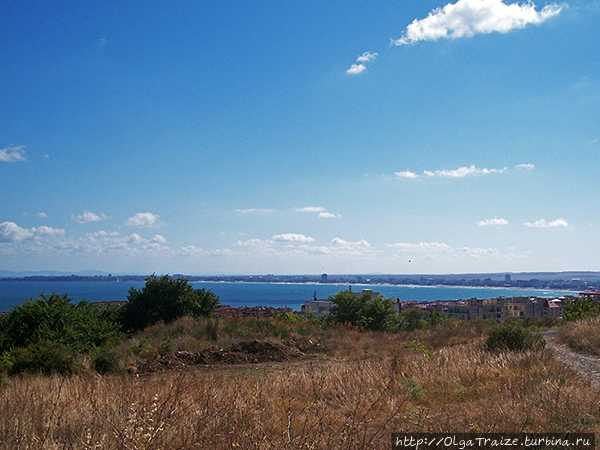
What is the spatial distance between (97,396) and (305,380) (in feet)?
11.4

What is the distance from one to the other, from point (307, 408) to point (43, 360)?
6786 mm

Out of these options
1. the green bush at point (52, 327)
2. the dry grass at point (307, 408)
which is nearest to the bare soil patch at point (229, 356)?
the green bush at point (52, 327)

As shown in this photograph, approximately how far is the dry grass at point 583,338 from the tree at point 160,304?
1514cm

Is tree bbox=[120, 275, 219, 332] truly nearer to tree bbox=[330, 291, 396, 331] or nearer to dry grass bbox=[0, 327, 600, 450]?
tree bbox=[330, 291, 396, 331]

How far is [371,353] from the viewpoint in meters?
14.2

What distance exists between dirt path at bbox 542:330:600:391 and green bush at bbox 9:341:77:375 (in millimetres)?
10082

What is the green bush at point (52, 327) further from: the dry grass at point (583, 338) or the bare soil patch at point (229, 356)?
the dry grass at point (583, 338)

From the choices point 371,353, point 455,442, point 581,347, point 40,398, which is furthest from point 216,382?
point 581,347

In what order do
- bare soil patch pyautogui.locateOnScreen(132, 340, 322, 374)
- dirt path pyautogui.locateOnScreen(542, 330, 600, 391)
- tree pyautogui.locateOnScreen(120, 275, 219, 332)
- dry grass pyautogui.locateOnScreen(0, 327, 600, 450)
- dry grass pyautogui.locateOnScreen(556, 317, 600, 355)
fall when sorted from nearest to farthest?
dry grass pyautogui.locateOnScreen(0, 327, 600, 450), dirt path pyautogui.locateOnScreen(542, 330, 600, 391), dry grass pyautogui.locateOnScreen(556, 317, 600, 355), bare soil patch pyautogui.locateOnScreen(132, 340, 322, 374), tree pyautogui.locateOnScreen(120, 275, 219, 332)

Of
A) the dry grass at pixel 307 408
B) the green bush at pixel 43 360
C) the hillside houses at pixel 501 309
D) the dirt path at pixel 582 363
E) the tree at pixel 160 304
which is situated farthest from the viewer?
the hillside houses at pixel 501 309

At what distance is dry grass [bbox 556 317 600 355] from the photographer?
11547 millimetres

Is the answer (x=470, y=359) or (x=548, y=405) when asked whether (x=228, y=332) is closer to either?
→ (x=470, y=359)

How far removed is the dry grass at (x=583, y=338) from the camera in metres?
11.5

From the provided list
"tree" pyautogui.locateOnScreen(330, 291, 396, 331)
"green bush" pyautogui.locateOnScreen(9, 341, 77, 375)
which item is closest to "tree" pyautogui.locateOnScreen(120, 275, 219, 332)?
"tree" pyautogui.locateOnScreen(330, 291, 396, 331)
